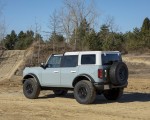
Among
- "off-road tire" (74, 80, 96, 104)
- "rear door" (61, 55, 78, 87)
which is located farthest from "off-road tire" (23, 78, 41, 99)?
"off-road tire" (74, 80, 96, 104)

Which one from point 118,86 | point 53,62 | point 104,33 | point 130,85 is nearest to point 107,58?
point 118,86

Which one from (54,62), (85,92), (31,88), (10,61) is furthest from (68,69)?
(10,61)

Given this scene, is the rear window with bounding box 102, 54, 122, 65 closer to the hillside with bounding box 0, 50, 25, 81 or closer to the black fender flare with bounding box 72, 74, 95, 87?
the black fender flare with bounding box 72, 74, 95, 87

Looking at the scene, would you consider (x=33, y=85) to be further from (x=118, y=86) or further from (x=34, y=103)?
(x=118, y=86)

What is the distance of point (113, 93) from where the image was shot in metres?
16.7

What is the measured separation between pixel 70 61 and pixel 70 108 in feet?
8.69

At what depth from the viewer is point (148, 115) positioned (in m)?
12.5

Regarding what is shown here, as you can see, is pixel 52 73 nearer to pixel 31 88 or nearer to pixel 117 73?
pixel 31 88

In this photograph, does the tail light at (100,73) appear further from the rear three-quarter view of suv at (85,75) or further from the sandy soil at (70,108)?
the sandy soil at (70,108)

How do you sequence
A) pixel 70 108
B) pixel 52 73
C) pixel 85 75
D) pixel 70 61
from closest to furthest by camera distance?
1. pixel 70 108
2. pixel 85 75
3. pixel 70 61
4. pixel 52 73

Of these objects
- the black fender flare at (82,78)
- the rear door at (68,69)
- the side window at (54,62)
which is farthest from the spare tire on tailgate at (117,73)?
the side window at (54,62)

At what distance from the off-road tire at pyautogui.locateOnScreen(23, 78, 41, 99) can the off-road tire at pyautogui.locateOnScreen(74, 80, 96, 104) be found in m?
2.30

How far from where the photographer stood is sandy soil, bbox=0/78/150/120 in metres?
12.4

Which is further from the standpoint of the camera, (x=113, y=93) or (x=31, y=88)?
(x=31, y=88)
